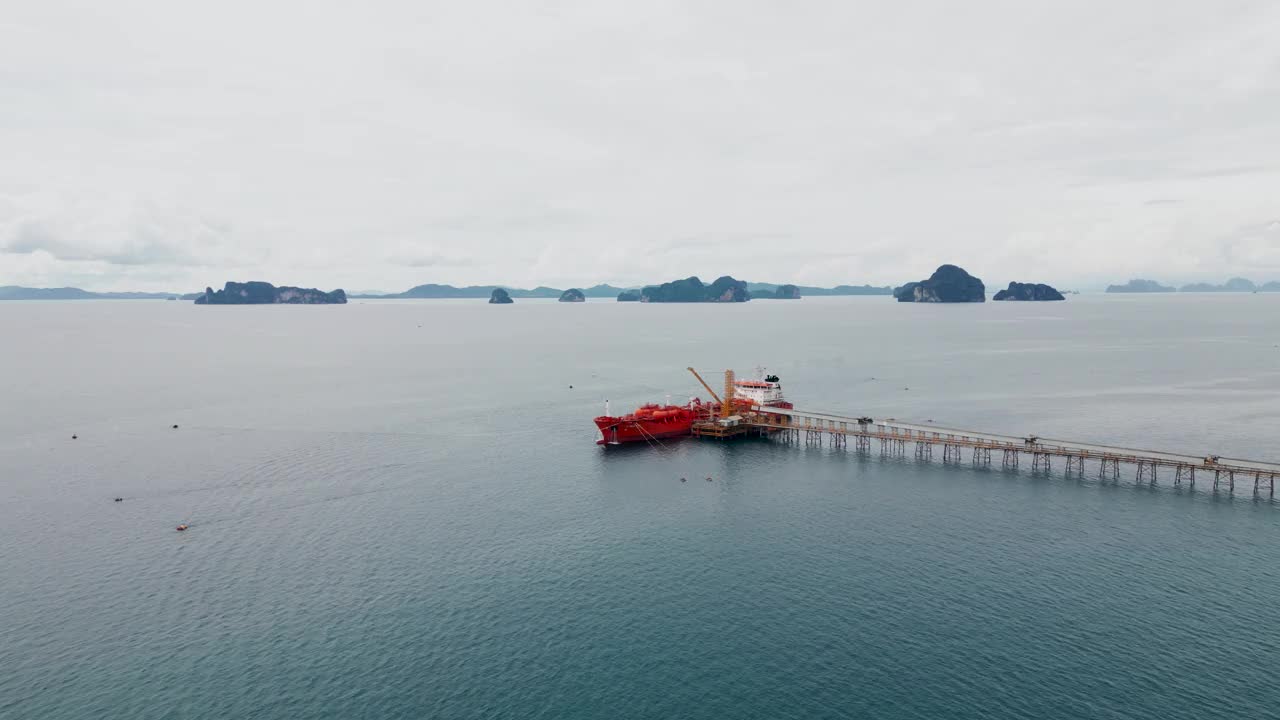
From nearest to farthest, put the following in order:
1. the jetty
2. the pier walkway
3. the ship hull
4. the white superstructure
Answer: the pier walkway < the jetty < the ship hull < the white superstructure

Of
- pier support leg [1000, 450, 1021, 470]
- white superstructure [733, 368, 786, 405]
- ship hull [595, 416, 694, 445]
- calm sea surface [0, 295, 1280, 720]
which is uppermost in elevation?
white superstructure [733, 368, 786, 405]

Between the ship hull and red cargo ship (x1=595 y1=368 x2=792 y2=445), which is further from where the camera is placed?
red cargo ship (x1=595 y1=368 x2=792 y2=445)

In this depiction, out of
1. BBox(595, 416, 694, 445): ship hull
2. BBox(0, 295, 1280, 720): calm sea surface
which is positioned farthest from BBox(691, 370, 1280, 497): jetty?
BBox(0, 295, 1280, 720): calm sea surface

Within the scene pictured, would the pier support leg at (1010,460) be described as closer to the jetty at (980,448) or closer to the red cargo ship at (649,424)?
the jetty at (980,448)

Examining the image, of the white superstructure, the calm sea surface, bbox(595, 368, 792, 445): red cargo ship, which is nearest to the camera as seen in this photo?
the calm sea surface

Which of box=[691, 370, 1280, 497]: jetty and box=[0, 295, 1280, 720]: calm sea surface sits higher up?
box=[691, 370, 1280, 497]: jetty

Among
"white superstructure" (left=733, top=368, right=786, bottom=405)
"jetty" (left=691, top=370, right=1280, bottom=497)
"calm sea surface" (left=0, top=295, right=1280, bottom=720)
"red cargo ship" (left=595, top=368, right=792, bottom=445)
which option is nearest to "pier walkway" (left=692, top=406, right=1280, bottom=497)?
"jetty" (left=691, top=370, right=1280, bottom=497)

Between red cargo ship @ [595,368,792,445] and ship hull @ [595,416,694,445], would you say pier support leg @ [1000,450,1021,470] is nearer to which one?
red cargo ship @ [595,368,792,445]

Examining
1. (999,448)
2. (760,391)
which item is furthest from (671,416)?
(999,448)
